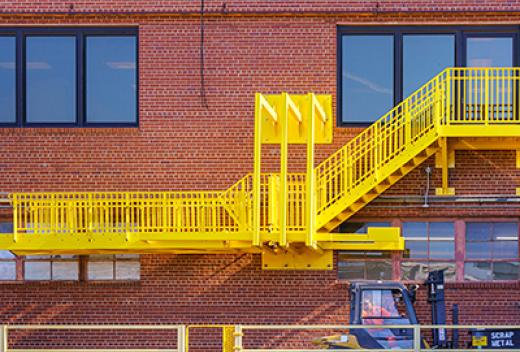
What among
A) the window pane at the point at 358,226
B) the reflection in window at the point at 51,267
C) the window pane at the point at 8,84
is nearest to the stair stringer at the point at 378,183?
the window pane at the point at 358,226

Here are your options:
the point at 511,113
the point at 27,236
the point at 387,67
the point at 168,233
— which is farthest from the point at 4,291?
the point at 511,113

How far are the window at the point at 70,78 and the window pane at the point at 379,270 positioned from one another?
19.1ft

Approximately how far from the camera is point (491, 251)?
21.0 meters

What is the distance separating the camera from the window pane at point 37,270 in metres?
21.3

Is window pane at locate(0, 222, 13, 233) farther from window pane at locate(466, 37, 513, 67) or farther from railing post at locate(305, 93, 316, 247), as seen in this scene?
window pane at locate(466, 37, 513, 67)

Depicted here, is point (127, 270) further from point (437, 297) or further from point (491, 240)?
point (491, 240)

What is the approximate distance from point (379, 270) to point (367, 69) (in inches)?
166

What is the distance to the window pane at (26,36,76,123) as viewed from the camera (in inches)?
851

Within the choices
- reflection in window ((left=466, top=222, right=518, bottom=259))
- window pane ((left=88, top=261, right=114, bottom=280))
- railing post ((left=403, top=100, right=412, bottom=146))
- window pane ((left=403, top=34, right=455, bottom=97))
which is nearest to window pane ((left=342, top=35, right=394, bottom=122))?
window pane ((left=403, top=34, right=455, bottom=97))

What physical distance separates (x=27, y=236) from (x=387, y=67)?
8137mm

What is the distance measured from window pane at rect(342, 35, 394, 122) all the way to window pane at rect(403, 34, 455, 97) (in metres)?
0.32

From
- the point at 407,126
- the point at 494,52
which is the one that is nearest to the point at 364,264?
the point at 407,126

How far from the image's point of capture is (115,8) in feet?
69.9

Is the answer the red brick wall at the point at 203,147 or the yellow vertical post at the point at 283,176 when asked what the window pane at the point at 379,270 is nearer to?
the red brick wall at the point at 203,147
